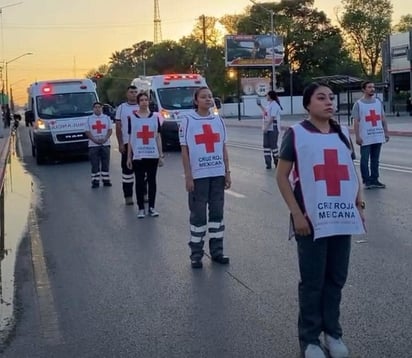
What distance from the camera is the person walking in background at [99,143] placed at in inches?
615

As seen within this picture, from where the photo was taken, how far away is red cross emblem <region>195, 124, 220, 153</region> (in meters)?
7.85

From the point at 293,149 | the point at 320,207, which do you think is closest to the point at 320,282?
the point at 320,207

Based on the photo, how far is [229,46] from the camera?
7525cm

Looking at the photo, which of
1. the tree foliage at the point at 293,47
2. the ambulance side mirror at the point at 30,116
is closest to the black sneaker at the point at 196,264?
the ambulance side mirror at the point at 30,116

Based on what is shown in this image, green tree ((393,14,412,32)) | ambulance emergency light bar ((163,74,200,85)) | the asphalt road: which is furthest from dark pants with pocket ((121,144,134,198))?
green tree ((393,14,412,32))

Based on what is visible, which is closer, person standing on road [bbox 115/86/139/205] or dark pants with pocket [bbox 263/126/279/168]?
person standing on road [bbox 115/86/139/205]

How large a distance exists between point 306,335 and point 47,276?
3.72 m

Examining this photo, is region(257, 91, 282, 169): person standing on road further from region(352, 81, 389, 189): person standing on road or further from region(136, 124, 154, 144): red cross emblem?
region(136, 124, 154, 144): red cross emblem

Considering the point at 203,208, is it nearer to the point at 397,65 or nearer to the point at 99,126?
the point at 99,126

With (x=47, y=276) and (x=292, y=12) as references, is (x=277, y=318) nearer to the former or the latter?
(x=47, y=276)

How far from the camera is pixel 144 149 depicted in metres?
11.1

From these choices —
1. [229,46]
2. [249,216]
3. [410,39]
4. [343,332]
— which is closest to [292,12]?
[229,46]

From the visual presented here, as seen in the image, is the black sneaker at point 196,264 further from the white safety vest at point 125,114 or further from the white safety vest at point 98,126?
the white safety vest at point 98,126

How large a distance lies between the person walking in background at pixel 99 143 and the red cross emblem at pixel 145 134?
4.47m
